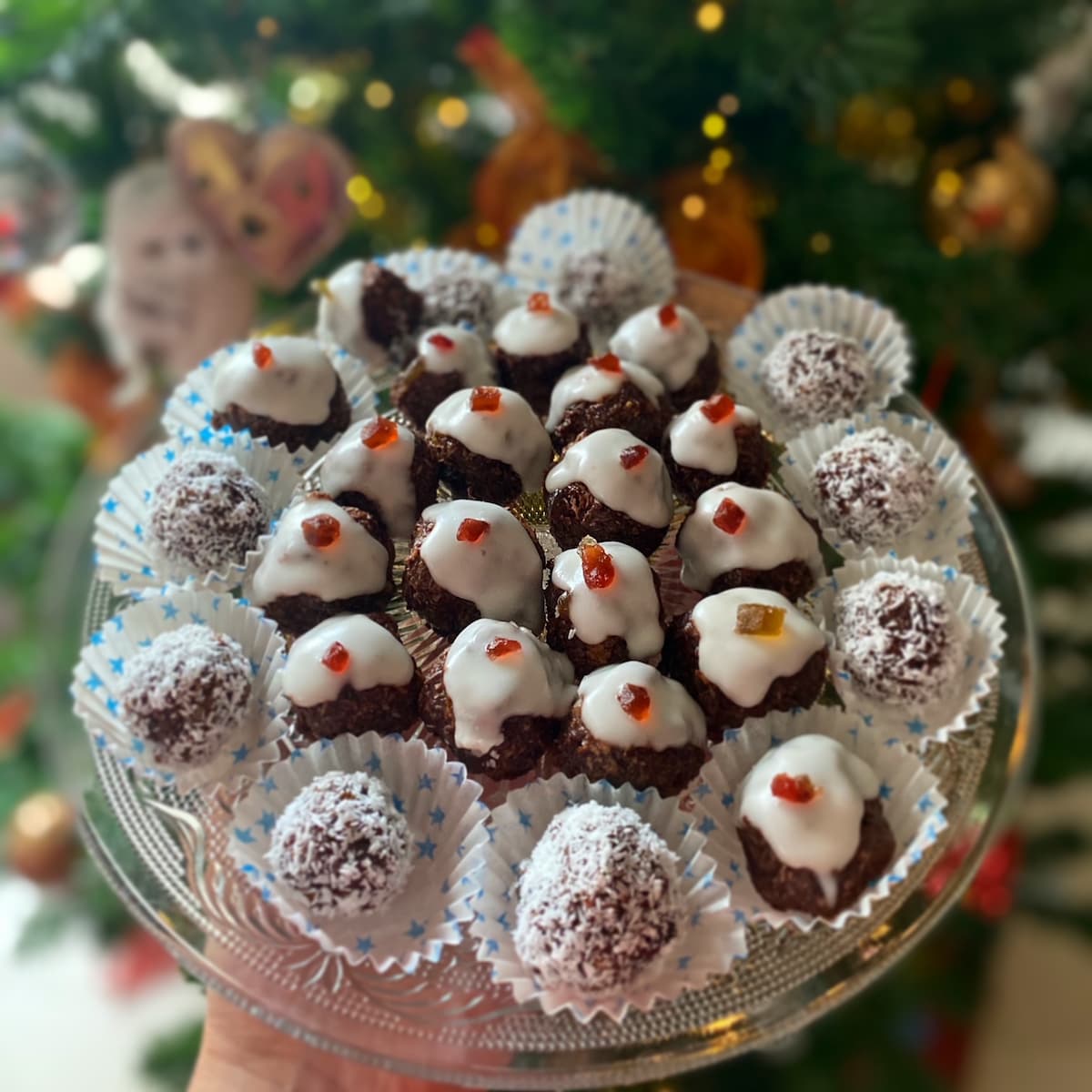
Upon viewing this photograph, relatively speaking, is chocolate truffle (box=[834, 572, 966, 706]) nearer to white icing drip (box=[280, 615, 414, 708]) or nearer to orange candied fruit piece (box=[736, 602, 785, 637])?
orange candied fruit piece (box=[736, 602, 785, 637])

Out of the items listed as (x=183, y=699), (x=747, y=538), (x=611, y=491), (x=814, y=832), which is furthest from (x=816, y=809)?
(x=183, y=699)

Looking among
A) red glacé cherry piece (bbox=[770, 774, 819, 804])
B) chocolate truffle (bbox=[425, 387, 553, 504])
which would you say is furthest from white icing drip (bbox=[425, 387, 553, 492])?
red glacé cherry piece (bbox=[770, 774, 819, 804])

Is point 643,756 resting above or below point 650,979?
above

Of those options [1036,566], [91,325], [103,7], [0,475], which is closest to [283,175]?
[103,7]

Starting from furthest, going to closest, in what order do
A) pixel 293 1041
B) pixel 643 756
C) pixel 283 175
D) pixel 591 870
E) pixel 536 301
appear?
pixel 283 175 → pixel 536 301 → pixel 293 1041 → pixel 643 756 → pixel 591 870

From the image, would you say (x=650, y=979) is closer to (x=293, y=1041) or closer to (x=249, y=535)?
(x=293, y=1041)

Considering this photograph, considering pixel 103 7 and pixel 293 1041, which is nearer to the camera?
pixel 293 1041
